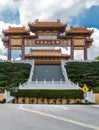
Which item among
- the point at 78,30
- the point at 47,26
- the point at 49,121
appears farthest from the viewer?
the point at 78,30

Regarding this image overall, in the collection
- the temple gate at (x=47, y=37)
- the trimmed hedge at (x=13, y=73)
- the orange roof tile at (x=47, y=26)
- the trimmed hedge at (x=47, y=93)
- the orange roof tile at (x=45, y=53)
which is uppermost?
the orange roof tile at (x=47, y=26)

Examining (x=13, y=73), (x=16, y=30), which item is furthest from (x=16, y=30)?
(x=13, y=73)

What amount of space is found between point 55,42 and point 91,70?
47.0ft

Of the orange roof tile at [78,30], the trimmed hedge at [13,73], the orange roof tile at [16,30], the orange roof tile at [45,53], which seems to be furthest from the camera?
the orange roof tile at [16,30]

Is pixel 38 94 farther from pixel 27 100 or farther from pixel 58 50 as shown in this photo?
pixel 58 50

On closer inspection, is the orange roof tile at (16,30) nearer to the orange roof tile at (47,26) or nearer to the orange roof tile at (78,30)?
the orange roof tile at (47,26)

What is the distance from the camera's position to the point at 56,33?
219ft

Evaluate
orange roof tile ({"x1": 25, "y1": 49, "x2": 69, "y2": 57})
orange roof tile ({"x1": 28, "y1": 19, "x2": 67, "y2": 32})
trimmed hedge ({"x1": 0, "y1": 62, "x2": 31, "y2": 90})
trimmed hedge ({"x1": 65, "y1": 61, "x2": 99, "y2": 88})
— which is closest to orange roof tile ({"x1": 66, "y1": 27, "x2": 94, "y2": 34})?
orange roof tile ({"x1": 28, "y1": 19, "x2": 67, "y2": 32})

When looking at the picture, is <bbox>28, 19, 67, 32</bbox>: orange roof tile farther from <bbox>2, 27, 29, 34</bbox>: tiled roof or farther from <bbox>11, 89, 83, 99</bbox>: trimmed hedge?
<bbox>11, 89, 83, 99</bbox>: trimmed hedge

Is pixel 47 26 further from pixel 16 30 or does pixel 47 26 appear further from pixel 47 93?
pixel 47 93

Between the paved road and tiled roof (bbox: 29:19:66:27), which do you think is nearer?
the paved road

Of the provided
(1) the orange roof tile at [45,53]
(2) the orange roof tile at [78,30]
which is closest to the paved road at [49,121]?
(1) the orange roof tile at [45,53]

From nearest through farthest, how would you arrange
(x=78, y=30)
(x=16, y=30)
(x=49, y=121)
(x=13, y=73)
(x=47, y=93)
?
(x=49, y=121) → (x=47, y=93) → (x=13, y=73) → (x=78, y=30) → (x=16, y=30)

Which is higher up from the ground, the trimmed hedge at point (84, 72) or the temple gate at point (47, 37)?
the temple gate at point (47, 37)
